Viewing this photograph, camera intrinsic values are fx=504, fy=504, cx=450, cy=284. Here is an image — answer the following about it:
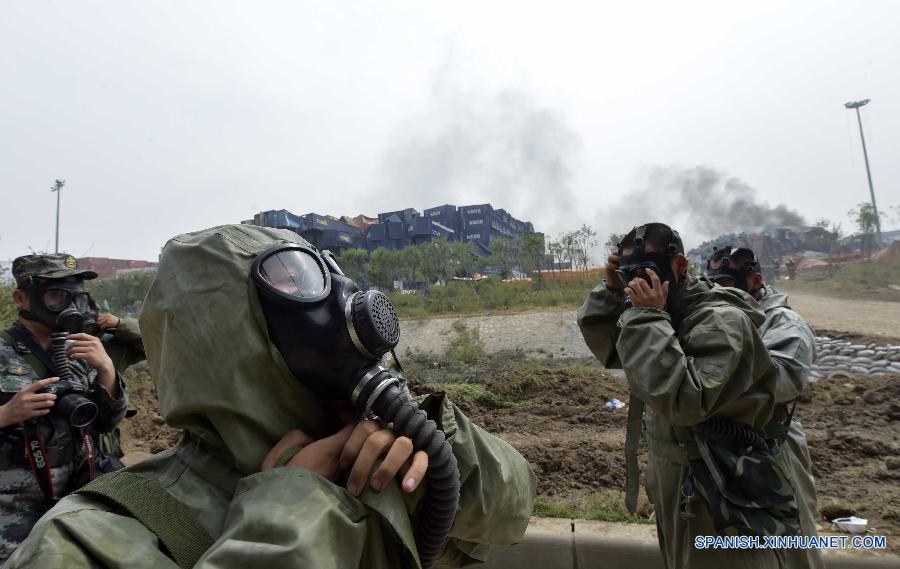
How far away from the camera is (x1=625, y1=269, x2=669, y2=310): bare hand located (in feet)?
7.66

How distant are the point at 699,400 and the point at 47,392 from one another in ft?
10.2

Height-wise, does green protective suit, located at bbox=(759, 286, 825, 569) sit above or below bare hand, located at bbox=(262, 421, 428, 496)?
below

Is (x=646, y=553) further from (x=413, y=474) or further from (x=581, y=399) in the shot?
(x=581, y=399)

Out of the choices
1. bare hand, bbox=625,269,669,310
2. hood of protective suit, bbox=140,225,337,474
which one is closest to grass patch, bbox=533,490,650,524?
bare hand, bbox=625,269,669,310

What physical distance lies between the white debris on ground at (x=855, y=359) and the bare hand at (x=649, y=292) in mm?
9255

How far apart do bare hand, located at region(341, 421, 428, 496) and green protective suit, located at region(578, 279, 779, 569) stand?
1493 mm

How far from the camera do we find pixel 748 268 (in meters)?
3.49

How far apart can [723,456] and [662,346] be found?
1.88ft

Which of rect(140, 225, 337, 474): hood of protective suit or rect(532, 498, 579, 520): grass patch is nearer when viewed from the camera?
rect(140, 225, 337, 474): hood of protective suit

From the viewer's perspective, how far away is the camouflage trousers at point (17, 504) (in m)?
2.40

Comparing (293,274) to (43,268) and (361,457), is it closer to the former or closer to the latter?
(361,457)

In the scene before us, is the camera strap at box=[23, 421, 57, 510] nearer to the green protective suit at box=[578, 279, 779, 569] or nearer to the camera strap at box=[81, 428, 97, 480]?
the camera strap at box=[81, 428, 97, 480]

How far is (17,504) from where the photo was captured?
97.2 inches

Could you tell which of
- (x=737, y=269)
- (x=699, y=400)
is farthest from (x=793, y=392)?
(x=737, y=269)
